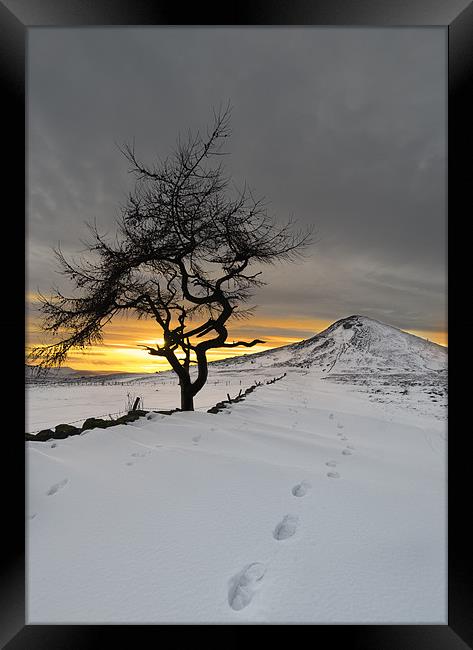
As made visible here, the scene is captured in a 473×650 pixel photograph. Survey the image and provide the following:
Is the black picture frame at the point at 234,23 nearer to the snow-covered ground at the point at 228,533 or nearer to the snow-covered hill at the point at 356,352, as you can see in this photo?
the snow-covered ground at the point at 228,533

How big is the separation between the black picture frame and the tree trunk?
14.4ft

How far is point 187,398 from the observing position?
19.0 feet

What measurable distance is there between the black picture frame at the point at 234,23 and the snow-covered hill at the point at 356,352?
16.1 meters

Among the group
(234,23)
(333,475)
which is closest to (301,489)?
(333,475)

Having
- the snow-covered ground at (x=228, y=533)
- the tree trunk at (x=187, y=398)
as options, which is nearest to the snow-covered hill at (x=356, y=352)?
the tree trunk at (x=187, y=398)

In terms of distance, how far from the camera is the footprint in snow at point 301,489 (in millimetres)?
2131

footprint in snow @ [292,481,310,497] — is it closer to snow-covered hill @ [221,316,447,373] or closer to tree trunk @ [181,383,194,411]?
tree trunk @ [181,383,194,411]

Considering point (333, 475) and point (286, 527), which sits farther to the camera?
point (333, 475)

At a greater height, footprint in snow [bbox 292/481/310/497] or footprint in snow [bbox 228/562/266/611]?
footprint in snow [bbox 292/481/310/497]

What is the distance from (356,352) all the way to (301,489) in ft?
96.4

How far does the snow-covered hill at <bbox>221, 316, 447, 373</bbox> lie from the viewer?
2130 centimetres

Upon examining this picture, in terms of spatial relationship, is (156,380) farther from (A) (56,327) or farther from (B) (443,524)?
(B) (443,524)

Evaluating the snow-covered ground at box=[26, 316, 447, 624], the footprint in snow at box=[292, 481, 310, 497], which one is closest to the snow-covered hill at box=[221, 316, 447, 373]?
the snow-covered ground at box=[26, 316, 447, 624]

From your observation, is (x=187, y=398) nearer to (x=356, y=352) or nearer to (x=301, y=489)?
(x=301, y=489)
